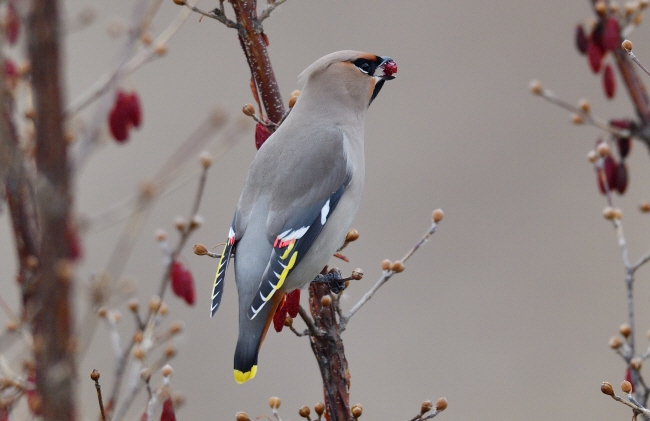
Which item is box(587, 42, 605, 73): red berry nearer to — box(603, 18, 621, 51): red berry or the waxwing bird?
box(603, 18, 621, 51): red berry

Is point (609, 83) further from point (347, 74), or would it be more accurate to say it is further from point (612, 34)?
point (347, 74)

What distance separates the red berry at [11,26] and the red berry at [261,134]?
0.73 metres

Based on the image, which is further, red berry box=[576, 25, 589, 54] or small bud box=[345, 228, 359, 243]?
red berry box=[576, 25, 589, 54]

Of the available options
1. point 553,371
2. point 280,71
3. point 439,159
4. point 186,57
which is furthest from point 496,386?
point 186,57

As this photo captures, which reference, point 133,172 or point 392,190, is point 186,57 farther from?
point 392,190

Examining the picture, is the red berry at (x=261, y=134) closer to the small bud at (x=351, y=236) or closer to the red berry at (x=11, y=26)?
the small bud at (x=351, y=236)

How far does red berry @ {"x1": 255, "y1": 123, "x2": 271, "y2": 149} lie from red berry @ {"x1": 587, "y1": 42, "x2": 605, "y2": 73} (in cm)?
105

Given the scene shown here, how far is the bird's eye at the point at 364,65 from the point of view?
3.11 metres

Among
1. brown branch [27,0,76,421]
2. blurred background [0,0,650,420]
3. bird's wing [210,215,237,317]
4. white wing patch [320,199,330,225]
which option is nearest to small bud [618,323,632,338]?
white wing patch [320,199,330,225]

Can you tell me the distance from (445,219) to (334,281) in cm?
413

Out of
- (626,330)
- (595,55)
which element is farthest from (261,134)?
(626,330)

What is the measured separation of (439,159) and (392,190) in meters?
0.51

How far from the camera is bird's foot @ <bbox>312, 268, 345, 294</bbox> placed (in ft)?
8.29

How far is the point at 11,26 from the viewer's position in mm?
2621
